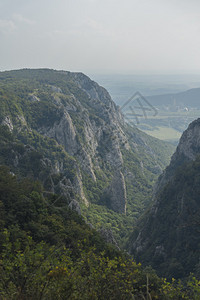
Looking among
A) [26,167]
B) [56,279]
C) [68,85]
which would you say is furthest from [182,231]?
[68,85]

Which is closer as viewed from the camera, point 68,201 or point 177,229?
point 68,201

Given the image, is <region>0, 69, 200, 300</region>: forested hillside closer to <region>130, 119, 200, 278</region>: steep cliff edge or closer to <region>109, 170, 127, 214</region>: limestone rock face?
<region>109, 170, 127, 214</region>: limestone rock face

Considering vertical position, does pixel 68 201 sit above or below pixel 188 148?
below

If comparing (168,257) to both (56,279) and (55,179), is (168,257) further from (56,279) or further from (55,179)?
(56,279)

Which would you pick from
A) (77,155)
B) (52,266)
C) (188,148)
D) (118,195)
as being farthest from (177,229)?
(77,155)

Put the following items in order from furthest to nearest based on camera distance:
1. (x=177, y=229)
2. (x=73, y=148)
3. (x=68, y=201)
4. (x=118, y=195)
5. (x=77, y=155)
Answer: (x=73, y=148) < (x=77, y=155) < (x=118, y=195) < (x=177, y=229) < (x=68, y=201)

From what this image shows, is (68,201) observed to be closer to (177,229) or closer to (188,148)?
(177,229)

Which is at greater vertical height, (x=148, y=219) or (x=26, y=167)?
(x=26, y=167)
